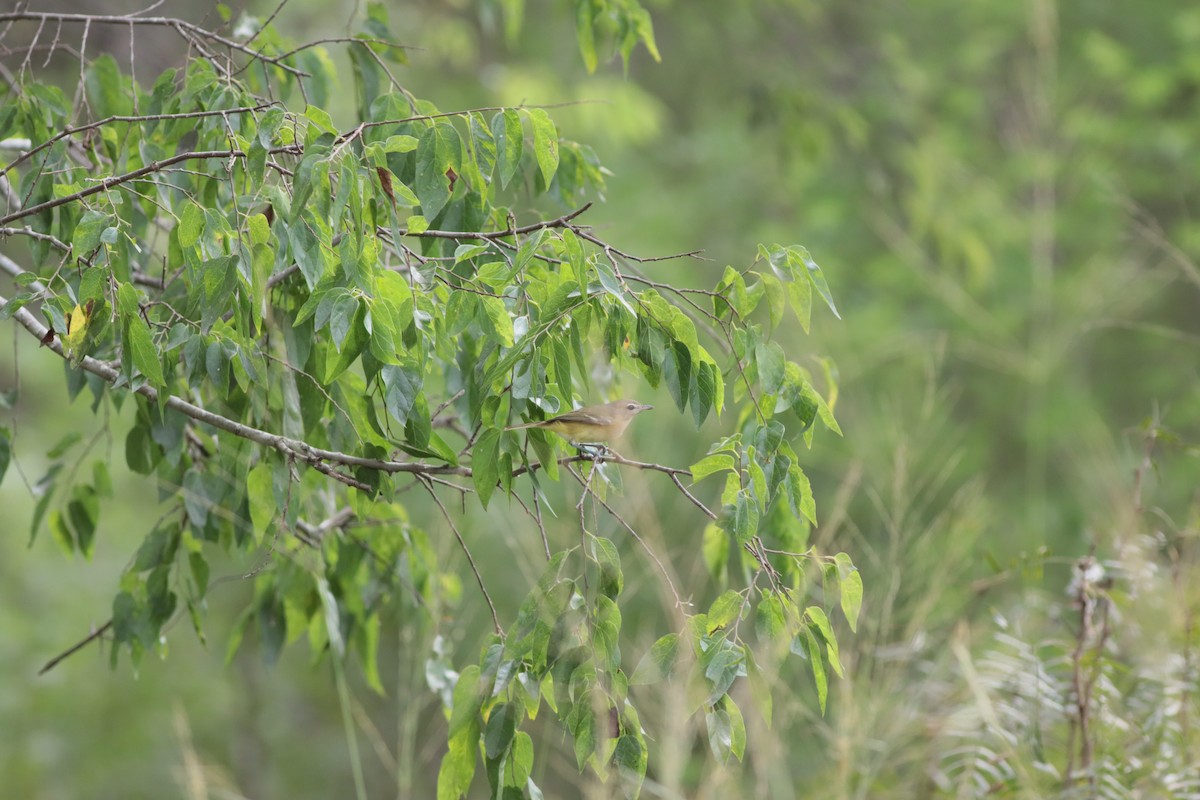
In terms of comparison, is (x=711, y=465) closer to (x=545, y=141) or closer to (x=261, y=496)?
(x=545, y=141)

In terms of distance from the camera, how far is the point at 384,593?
9.00ft

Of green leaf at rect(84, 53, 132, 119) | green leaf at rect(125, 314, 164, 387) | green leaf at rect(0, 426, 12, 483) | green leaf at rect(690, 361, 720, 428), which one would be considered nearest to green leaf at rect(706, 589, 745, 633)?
green leaf at rect(690, 361, 720, 428)

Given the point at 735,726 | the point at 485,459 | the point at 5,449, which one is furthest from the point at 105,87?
the point at 735,726

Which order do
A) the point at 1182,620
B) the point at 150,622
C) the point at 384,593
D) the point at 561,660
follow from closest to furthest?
the point at 561,660
the point at 150,622
the point at 384,593
the point at 1182,620

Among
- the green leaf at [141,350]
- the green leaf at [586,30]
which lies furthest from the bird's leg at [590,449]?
the green leaf at [586,30]

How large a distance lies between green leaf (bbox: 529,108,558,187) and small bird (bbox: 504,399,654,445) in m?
0.36

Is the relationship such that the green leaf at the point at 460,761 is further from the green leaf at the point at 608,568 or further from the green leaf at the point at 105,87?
the green leaf at the point at 105,87

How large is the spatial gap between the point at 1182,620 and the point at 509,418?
2212 millimetres

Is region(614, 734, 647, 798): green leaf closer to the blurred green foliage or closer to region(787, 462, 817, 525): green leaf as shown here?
region(787, 462, 817, 525): green leaf

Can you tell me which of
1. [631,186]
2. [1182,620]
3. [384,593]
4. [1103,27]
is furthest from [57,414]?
[1103,27]

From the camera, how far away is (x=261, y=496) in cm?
191

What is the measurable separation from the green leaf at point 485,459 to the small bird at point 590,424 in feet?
0.19

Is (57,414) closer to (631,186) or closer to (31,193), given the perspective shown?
(631,186)

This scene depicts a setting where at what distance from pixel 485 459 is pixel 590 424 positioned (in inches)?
14.2
